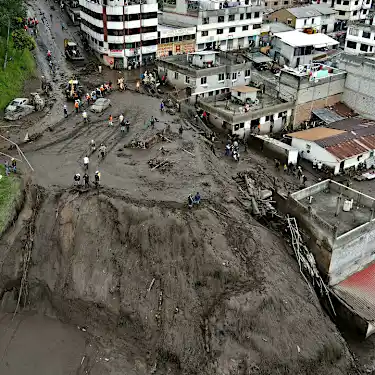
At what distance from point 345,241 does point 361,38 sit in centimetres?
4880

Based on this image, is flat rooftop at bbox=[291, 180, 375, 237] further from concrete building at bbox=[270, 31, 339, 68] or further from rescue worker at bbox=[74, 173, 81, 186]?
concrete building at bbox=[270, 31, 339, 68]

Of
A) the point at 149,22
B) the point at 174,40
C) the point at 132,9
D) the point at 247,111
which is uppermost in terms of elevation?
the point at 132,9

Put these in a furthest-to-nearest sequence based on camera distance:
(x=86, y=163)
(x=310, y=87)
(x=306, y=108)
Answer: (x=306, y=108)
(x=310, y=87)
(x=86, y=163)

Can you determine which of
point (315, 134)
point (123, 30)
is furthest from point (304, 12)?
point (315, 134)

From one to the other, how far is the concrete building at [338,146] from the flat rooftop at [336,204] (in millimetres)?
10174

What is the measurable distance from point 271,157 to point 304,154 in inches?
141

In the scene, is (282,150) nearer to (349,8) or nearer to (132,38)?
(132,38)

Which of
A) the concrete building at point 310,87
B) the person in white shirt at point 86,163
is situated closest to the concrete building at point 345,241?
the person in white shirt at point 86,163

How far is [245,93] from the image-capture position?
54.7 m

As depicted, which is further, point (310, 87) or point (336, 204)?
point (310, 87)

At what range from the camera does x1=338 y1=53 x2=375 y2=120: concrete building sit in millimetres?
A: 55688

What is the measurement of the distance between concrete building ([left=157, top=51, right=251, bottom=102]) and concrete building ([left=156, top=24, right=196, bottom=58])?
25.7 feet

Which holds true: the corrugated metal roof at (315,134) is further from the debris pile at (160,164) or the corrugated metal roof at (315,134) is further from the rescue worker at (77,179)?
the rescue worker at (77,179)

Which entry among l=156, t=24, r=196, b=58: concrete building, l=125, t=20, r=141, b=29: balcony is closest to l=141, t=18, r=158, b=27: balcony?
l=125, t=20, r=141, b=29: balcony
